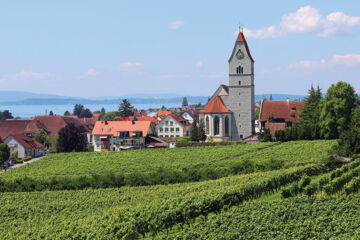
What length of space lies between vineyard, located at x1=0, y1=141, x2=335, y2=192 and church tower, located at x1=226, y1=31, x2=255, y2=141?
12005 millimetres

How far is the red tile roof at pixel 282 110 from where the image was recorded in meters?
93.9

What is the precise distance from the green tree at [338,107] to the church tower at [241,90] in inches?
620

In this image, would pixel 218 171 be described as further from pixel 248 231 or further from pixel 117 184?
pixel 248 231

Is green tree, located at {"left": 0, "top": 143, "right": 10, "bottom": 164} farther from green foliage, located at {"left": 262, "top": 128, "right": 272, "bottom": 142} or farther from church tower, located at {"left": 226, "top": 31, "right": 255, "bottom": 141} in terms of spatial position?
green foliage, located at {"left": 262, "top": 128, "right": 272, "bottom": 142}

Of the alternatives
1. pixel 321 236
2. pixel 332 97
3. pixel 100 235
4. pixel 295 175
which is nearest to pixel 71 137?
pixel 332 97

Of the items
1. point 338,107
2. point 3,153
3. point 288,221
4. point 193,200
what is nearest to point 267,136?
point 338,107

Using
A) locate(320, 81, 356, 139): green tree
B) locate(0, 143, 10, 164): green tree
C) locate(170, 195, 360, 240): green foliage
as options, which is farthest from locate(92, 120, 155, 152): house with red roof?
locate(170, 195, 360, 240): green foliage

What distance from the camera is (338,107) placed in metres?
72.4

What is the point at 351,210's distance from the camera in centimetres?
2827

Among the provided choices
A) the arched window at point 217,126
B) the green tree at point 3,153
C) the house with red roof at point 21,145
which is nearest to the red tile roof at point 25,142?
the house with red roof at point 21,145

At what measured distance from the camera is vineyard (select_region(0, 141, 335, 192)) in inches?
2009

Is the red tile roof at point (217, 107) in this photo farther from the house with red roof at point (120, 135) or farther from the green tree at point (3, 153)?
the green tree at point (3, 153)

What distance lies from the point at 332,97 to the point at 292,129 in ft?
27.7

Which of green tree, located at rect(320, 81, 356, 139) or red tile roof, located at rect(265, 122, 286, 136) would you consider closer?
green tree, located at rect(320, 81, 356, 139)
